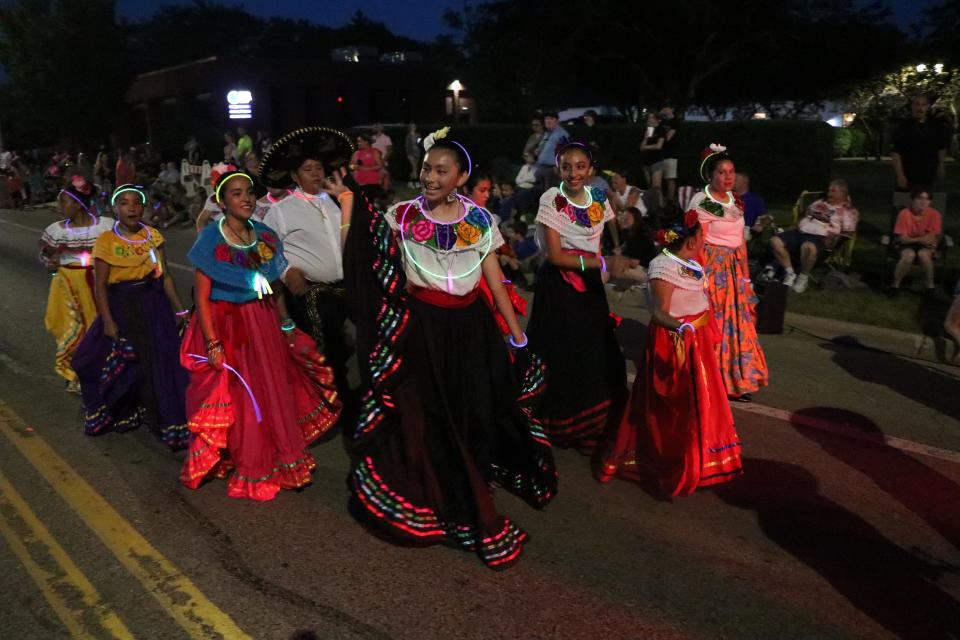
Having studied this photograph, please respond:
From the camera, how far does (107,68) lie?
159ft

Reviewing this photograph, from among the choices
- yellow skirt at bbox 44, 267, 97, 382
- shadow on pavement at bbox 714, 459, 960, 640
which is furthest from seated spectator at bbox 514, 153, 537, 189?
shadow on pavement at bbox 714, 459, 960, 640

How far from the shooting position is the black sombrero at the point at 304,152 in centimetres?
515

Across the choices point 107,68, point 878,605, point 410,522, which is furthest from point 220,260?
point 107,68

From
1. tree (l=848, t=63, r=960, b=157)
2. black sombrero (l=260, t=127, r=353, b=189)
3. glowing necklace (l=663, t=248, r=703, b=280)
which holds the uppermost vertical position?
tree (l=848, t=63, r=960, b=157)

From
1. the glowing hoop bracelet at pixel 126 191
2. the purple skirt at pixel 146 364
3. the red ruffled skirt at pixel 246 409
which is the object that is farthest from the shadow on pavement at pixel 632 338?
the glowing hoop bracelet at pixel 126 191

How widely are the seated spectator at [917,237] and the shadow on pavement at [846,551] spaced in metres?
5.22

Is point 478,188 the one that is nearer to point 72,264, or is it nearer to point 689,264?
point 689,264

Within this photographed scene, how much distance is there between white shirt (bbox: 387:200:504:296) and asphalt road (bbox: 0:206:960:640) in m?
1.37

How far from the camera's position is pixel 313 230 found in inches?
224

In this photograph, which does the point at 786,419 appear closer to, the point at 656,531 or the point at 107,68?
the point at 656,531

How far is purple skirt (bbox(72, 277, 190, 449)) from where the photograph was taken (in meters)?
5.83

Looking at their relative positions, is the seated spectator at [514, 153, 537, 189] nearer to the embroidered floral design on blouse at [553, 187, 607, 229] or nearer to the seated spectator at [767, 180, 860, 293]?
the seated spectator at [767, 180, 860, 293]

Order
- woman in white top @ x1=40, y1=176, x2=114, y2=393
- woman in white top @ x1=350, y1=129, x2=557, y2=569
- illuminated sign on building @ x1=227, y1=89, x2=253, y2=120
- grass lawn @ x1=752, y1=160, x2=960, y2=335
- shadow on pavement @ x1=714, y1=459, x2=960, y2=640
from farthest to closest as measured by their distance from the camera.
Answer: illuminated sign on building @ x1=227, y1=89, x2=253, y2=120 → grass lawn @ x1=752, y1=160, x2=960, y2=335 → woman in white top @ x1=40, y1=176, x2=114, y2=393 → woman in white top @ x1=350, y1=129, x2=557, y2=569 → shadow on pavement @ x1=714, y1=459, x2=960, y2=640

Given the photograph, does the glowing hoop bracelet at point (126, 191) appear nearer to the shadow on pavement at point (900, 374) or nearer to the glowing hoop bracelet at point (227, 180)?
the glowing hoop bracelet at point (227, 180)
